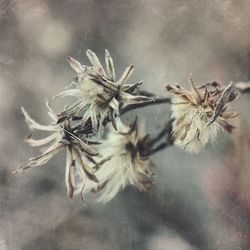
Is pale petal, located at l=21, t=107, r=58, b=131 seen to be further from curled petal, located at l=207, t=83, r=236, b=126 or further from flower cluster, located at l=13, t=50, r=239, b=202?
curled petal, located at l=207, t=83, r=236, b=126

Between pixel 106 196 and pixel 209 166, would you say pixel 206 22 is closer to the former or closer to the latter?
pixel 209 166

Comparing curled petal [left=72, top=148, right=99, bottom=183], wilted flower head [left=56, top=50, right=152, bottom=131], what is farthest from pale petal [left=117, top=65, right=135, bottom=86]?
curled petal [left=72, top=148, right=99, bottom=183]

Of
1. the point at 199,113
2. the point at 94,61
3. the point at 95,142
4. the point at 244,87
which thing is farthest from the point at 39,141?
the point at 244,87

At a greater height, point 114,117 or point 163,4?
point 163,4

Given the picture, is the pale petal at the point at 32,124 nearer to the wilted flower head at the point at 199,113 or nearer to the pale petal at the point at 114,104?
the pale petal at the point at 114,104

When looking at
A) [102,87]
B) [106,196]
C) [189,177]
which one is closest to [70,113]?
[102,87]

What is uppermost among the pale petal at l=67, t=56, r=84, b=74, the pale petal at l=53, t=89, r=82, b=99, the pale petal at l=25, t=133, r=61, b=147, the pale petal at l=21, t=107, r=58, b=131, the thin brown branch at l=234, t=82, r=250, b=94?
the pale petal at l=67, t=56, r=84, b=74
